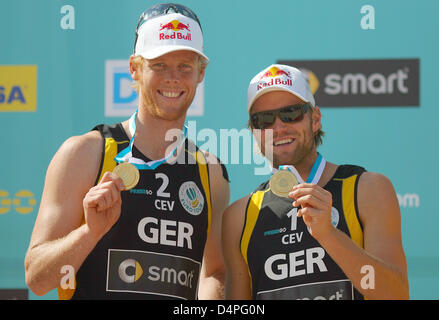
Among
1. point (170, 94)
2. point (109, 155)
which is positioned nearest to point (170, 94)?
point (170, 94)

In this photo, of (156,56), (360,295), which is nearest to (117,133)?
(156,56)

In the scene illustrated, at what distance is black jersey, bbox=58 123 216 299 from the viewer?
92.2 inches

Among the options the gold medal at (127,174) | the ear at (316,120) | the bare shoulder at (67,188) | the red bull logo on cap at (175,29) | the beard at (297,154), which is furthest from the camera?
the ear at (316,120)

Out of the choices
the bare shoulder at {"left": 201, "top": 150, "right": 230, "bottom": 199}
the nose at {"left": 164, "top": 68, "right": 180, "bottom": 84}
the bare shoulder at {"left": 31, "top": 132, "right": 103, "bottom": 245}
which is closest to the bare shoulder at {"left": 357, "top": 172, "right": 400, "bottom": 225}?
the bare shoulder at {"left": 201, "top": 150, "right": 230, "bottom": 199}

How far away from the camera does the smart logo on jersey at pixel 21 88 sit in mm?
3402

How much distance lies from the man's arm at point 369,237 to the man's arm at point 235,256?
0.55 m

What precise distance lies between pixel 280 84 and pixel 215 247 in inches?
34.3

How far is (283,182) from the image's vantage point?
93.2 inches

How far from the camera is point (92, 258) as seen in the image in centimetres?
236

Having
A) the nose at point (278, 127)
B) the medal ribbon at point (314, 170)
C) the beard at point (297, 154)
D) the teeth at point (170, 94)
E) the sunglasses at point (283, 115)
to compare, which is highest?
the teeth at point (170, 94)

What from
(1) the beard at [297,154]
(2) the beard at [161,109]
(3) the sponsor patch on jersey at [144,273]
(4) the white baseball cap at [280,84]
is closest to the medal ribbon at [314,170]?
(1) the beard at [297,154]

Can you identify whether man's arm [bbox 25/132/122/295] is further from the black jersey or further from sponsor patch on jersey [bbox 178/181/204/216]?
sponsor patch on jersey [bbox 178/181/204/216]

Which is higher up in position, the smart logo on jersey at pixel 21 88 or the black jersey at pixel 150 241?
the smart logo on jersey at pixel 21 88

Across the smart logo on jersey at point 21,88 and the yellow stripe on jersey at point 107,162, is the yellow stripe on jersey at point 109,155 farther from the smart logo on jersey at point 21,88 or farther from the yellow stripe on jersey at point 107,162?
the smart logo on jersey at point 21,88
